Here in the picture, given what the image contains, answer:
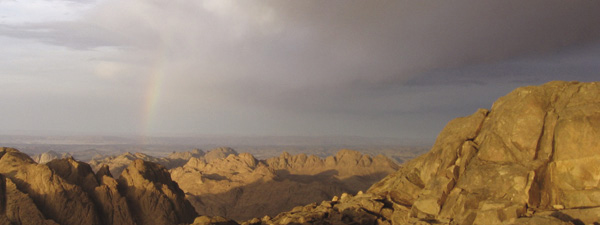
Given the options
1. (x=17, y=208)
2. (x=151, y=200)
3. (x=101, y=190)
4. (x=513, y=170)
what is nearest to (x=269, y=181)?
(x=151, y=200)

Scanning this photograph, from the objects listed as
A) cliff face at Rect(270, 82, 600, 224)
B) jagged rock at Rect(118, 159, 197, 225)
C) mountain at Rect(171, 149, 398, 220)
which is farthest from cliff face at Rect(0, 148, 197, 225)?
mountain at Rect(171, 149, 398, 220)

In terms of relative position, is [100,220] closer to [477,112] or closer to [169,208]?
[169,208]

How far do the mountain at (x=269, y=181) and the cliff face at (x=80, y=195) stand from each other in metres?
46.4

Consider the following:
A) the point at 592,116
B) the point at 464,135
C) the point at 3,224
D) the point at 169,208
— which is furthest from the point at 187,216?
the point at 592,116

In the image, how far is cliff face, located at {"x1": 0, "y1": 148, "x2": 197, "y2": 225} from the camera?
4094cm

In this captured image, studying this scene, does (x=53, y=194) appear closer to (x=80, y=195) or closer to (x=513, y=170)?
(x=80, y=195)

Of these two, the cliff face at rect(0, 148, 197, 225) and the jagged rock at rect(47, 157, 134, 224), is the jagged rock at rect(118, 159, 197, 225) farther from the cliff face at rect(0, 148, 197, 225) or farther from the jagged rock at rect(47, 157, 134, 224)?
the jagged rock at rect(47, 157, 134, 224)

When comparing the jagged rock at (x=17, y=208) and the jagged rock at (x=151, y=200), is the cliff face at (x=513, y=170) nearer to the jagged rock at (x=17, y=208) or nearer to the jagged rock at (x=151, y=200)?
the jagged rock at (x=151, y=200)

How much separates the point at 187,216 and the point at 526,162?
129 ft

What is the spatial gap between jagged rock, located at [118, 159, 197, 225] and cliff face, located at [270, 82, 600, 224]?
1026 inches

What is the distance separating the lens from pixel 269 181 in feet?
391

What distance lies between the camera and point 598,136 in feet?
68.0

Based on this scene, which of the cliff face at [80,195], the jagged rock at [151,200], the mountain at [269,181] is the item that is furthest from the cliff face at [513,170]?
the mountain at [269,181]

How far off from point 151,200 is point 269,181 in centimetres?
7067
